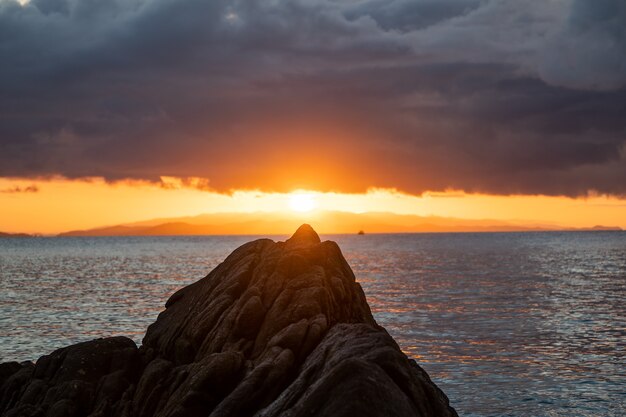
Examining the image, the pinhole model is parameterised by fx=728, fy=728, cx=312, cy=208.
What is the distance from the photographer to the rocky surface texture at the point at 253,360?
57.7ft

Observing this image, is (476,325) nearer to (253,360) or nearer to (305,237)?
(305,237)

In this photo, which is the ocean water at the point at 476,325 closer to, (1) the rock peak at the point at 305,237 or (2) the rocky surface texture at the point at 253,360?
(1) the rock peak at the point at 305,237

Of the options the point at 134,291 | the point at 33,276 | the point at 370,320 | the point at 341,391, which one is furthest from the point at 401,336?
the point at 33,276

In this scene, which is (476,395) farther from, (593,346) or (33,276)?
(33,276)

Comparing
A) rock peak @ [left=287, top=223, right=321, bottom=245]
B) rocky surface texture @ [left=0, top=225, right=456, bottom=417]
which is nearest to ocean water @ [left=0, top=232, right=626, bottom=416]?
rock peak @ [left=287, top=223, right=321, bottom=245]

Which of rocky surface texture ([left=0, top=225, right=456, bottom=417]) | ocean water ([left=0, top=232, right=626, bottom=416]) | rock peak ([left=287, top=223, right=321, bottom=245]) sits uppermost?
rock peak ([left=287, top=223, right=321, bottom=245])

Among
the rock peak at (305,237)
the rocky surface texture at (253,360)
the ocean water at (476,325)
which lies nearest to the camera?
the rocky surface texture at (253,360)

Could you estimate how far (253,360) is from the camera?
78.7ft

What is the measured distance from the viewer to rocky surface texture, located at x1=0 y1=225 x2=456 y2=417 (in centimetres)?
1758

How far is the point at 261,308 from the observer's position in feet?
86.5

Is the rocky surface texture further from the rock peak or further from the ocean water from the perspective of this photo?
the ocean water

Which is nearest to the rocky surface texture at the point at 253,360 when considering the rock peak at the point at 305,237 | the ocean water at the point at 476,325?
the rock peak at the point at 305,237

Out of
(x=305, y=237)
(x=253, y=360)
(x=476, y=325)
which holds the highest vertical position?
(x=305, y=237)

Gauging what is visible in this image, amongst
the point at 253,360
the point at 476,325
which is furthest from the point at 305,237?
the point at 476,325
